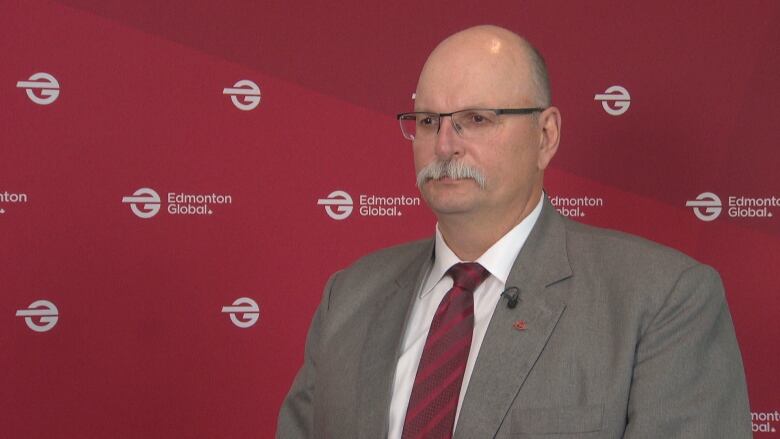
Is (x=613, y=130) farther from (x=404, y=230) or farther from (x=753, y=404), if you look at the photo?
(x=753, y=404)

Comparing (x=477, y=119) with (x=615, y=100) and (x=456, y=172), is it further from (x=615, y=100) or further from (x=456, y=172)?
(x=615, y=100)

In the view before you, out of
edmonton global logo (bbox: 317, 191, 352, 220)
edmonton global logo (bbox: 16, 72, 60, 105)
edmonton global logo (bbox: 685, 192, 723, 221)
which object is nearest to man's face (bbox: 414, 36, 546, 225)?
edmonton global logo (bbox: 317, 191, 352, 220)

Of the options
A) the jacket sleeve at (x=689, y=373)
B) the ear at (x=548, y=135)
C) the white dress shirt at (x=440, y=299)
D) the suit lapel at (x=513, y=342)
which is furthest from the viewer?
the ear at (x=548, y=135)

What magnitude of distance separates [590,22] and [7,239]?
7.57 ft

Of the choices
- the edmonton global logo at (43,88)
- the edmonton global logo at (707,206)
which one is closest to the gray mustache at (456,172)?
the edmonton global logo at (707,206)

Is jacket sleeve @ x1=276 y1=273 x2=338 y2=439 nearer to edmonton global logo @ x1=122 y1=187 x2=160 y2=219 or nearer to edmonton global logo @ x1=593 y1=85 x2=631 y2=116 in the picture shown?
edmonton global logo @ x1=122 y1=187 x2=160 y2=219

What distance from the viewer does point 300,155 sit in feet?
→ 12.1

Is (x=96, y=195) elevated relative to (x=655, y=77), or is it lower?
lower

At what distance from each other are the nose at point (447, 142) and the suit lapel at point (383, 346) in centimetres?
35

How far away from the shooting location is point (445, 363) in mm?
2402

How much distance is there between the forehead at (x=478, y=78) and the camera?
2.48 metres

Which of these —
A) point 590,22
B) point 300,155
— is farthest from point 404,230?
point 590,22

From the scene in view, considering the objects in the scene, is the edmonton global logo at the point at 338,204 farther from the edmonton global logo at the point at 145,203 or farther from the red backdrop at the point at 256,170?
the edmonton global logo at the point at 145,203

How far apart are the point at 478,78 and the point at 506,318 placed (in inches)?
24.0
